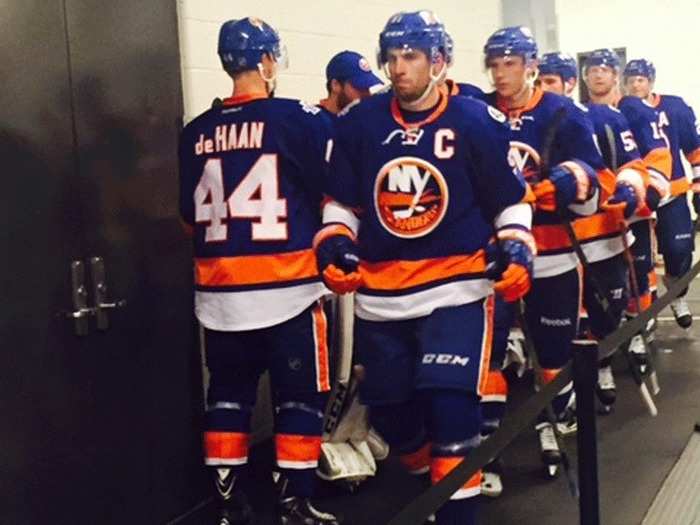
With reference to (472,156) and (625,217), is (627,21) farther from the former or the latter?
(472,156)

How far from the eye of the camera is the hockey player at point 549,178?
3391mm

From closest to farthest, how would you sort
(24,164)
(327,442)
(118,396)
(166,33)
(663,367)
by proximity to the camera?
(24,164)
(118,396)
(166,33)
(327,442)
(663,367)

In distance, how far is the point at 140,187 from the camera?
3.07 m

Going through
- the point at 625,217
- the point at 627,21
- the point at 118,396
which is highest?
the point at 627,21

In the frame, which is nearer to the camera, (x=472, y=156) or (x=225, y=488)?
(x=472, y=156)

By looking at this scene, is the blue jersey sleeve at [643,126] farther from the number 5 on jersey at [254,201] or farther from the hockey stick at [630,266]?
the number 5 on jersey at [254,201]

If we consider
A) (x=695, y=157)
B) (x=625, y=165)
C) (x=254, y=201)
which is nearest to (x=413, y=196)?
(x=254, y=201)

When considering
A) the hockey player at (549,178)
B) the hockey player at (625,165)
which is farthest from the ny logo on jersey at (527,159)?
the hockey player at (625,165)

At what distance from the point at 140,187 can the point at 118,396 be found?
601 mm

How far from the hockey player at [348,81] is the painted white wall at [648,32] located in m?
6.91

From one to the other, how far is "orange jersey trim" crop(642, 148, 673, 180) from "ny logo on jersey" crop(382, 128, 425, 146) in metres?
2.34

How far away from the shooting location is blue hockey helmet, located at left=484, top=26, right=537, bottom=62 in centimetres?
341

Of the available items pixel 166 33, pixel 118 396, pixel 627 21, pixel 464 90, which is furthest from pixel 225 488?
pixel 627 21

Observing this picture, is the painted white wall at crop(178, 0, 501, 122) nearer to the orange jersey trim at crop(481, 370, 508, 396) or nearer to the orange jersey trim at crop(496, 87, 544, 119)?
the orange jersey trim at crop(496, 87, 544, 119)
